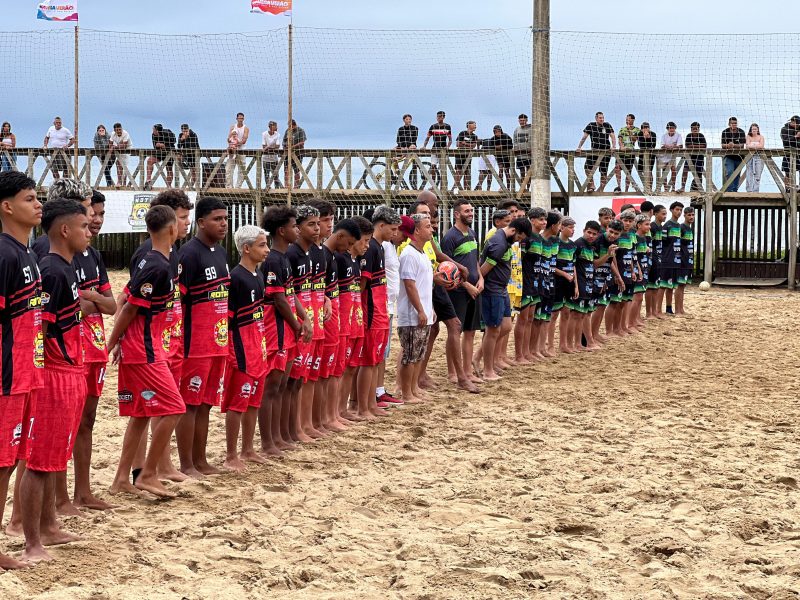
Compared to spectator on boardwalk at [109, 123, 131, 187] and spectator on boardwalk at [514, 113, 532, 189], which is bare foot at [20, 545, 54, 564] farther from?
spectator on boardwalk at [109, 123, 131, 187]

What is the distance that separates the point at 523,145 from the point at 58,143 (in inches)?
394

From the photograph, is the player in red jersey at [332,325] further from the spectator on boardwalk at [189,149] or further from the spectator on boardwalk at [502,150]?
the spectator on boardwalk at [189,149]

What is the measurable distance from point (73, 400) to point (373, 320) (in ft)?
11.6

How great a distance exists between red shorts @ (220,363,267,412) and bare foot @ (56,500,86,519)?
1.21 meters

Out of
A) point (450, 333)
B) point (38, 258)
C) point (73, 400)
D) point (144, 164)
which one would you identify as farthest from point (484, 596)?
point (144, 164)

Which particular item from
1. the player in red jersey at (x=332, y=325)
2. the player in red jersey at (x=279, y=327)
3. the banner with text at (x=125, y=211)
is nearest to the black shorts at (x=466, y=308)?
the player in red jersey at (x=332, y=325)

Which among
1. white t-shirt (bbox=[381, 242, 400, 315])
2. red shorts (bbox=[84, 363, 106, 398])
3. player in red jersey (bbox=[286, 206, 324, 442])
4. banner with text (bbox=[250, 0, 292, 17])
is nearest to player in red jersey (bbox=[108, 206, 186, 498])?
red shorts (bbox=[84, 363, 106, 398])

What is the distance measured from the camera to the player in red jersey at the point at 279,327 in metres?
6.49

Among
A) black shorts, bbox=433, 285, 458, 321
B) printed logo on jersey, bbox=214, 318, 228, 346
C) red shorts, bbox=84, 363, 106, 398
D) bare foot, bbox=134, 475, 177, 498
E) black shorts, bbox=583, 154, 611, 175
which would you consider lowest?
bare foot, bbox=134, 475, 177, 498

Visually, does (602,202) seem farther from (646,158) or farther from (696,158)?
(696,158)

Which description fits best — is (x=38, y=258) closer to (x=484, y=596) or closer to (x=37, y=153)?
(x=484, y=596)

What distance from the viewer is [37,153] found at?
22.4 m

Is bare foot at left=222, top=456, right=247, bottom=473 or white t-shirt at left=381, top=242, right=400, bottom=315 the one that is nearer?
bare foot at left=222, top=456, right=247, bottom=473

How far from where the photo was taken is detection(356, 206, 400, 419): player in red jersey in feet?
25.9
